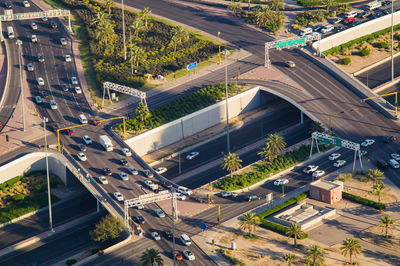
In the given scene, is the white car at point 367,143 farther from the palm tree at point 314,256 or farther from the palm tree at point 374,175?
the palm tree at point 314,256

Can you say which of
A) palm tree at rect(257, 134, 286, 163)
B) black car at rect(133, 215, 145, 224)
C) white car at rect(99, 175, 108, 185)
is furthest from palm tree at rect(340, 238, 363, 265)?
white car at rect(99, 175, 108, 185)

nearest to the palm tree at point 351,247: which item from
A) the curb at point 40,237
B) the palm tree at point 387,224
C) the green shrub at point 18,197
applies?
the palm tree at point 387,224

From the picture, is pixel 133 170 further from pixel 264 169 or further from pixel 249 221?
pixel 249 221

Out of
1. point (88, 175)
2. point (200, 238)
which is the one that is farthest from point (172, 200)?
point (88, 175)

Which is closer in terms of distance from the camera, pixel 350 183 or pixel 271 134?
pixel 350 183

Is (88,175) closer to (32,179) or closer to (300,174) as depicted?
(32,179)

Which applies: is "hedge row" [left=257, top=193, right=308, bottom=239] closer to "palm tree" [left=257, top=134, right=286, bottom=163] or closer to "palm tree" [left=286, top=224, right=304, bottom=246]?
"palm tree" [left=286, top=224, right=304, bottom=246]
